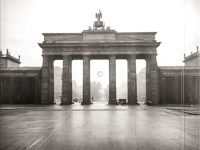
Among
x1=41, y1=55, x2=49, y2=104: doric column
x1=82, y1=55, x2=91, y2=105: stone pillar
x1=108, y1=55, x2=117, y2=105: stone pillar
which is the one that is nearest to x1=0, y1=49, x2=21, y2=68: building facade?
x1=41, y1=55, x2=49, y2=104: doric column

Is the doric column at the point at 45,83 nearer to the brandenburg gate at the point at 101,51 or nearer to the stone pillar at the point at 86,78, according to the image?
the brandenburg gate at the point at 101,51

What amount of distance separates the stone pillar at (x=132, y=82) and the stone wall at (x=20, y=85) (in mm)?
15939

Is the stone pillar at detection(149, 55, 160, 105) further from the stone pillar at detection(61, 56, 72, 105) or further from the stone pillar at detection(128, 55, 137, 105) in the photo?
the stone pillar at detection(61, 56, 72, 105)

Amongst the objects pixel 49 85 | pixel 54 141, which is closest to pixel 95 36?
pixel 49 85

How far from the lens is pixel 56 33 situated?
45000 millimetres

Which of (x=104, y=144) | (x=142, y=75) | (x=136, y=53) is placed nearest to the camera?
(x=104, y=144)

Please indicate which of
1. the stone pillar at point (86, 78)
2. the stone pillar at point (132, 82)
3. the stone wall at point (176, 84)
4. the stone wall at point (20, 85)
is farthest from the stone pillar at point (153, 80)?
the stone wall at point (20, 85)

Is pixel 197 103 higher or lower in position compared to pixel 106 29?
lower

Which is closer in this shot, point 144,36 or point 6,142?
point 6,142

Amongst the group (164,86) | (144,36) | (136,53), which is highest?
(144,36)

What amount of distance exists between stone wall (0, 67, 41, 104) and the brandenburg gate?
6.01ft

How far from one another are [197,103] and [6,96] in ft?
111

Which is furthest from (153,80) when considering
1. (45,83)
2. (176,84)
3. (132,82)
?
(45,83)

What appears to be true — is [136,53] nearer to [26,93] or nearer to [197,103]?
[197,103]
